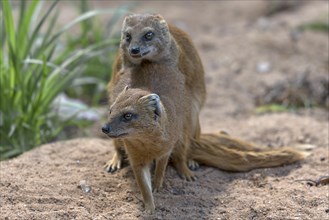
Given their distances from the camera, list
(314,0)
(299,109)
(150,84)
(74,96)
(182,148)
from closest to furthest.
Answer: (150,84) → (182,148) → (299,109) → (74,96) → (314,0)

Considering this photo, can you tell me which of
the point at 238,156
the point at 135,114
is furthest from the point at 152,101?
the point at 238,156

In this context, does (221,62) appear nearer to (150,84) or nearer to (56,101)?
(56,101)

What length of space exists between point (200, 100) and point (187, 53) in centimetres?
35

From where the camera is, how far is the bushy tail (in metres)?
4.87

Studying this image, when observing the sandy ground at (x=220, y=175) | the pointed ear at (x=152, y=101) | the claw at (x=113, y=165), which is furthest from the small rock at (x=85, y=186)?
the pointed ear at (x=152, y=101)

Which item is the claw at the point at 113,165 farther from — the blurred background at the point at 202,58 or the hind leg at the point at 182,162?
the blurred background at the point at 202,58

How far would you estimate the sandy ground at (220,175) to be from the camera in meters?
4.13

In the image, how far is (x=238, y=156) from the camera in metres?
4.88

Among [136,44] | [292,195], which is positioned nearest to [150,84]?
[136,44]

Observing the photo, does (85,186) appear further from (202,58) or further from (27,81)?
(202,58)

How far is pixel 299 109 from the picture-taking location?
6.39m

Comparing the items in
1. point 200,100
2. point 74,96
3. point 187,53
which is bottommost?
point 74,96

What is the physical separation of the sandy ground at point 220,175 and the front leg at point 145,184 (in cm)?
6

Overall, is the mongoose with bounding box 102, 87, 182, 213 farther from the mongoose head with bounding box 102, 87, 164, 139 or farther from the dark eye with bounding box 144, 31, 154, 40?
the dark eye with bounding box 144, 31, 154, 40
